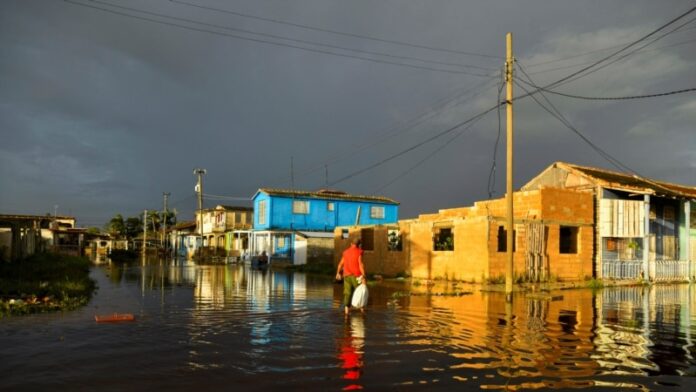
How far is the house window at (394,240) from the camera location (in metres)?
30.0

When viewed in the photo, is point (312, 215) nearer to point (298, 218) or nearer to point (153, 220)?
point (298, 218)

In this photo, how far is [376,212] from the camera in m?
52.1

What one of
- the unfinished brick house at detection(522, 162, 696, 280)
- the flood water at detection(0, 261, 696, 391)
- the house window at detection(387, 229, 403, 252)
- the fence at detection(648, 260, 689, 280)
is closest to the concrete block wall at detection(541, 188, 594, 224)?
the unfinished brick house at detection(522, 162, 696, 280)

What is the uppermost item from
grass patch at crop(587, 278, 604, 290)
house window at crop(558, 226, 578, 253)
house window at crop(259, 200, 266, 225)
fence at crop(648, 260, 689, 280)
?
house window at crop(259, 200, 266, 225)

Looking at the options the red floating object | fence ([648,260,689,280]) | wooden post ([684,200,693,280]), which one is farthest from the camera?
wooden post ([684,200,693,280])

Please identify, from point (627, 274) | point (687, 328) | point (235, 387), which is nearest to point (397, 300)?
point (687, 328)

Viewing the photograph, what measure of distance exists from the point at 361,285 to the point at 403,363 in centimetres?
497

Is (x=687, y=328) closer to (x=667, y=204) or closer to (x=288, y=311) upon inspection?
(x=288, y=311)

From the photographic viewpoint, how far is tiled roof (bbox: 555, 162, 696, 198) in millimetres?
27875

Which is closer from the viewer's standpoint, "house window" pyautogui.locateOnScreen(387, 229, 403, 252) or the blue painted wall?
"house window" pyautogui.locateOnScreen(387, 229, 403, 252)

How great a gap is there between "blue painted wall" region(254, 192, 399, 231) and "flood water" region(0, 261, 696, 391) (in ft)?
103

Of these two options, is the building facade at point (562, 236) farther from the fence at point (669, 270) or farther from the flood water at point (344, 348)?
the flood water at point (344, 348)

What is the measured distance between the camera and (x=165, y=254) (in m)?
62.6

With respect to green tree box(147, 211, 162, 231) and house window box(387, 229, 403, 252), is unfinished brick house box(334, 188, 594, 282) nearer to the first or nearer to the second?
house window box(387, 229, 403, 252)
